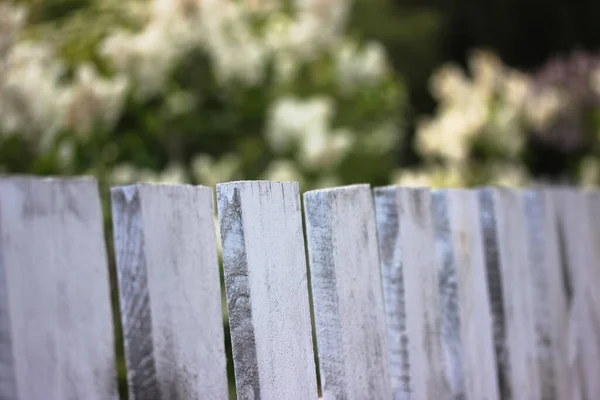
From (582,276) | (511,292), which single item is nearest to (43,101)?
(511,292)

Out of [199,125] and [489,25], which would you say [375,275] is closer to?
[199,125]

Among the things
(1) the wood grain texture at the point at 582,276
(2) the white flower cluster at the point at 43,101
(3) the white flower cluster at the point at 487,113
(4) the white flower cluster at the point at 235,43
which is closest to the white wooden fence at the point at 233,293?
(1) the wood grain texture at the point at 582,276

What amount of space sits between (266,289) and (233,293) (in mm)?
43

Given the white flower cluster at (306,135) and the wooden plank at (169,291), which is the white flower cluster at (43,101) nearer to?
the white flower cluster at (306,135)

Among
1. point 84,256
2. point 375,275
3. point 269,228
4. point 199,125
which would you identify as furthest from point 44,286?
point 199,125

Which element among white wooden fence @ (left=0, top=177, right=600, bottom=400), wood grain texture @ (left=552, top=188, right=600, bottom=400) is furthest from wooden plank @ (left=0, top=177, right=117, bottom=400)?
wood grain texture @ (left=552, top=188, right=600, bottom=400)

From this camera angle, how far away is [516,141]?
3.34 meters

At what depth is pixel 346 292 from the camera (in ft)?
2.75

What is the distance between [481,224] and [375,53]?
1.60 metres

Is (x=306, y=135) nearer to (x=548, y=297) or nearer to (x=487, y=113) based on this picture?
(x=548, y=297)

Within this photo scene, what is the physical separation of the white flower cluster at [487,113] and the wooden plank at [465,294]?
6.61 ft

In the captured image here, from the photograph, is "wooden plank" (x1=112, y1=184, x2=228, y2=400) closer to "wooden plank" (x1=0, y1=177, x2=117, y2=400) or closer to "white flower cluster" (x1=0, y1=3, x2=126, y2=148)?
"wooden plank" (x1=0, y1=177, x2=117, y2=400)

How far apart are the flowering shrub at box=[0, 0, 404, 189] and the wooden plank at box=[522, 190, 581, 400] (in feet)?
2.95

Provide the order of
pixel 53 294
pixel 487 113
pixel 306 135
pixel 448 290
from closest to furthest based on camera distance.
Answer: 1. pixel 53 294
2. pixel 448 290
3. pixel 306 135
4. pixel 487 113
